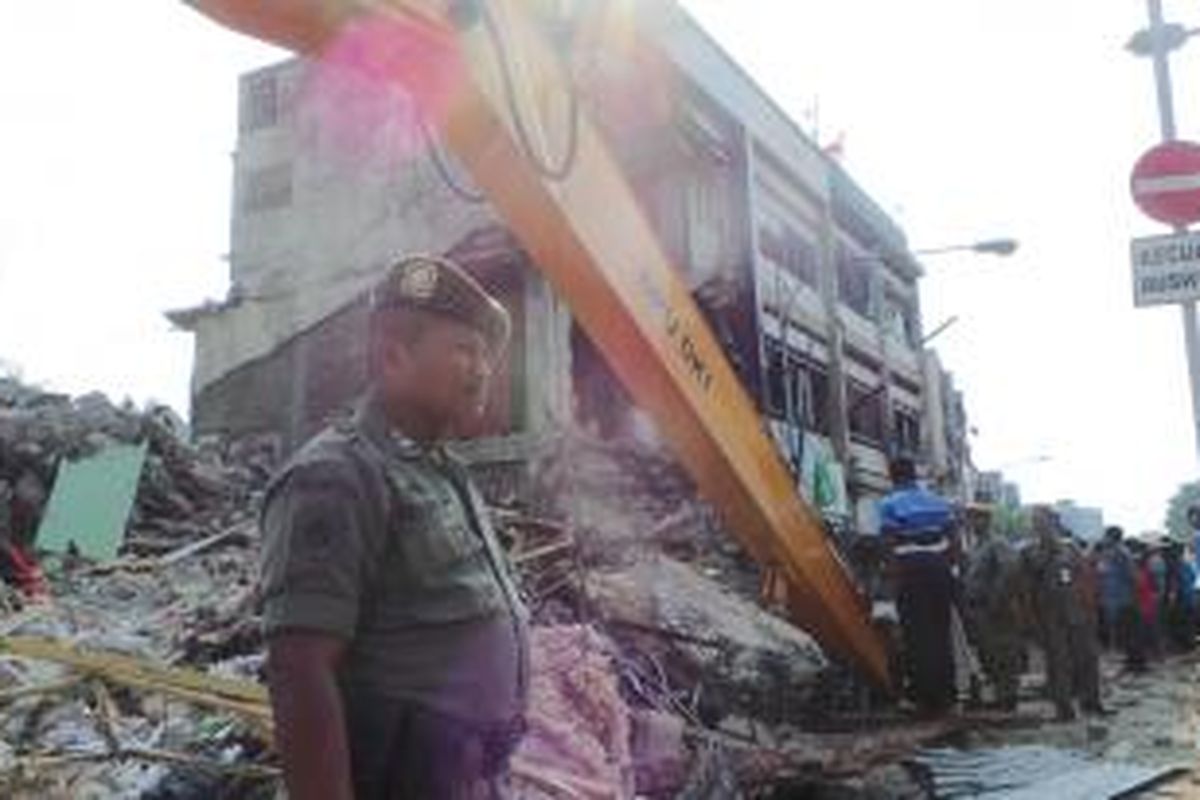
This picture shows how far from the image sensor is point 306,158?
29266 mm

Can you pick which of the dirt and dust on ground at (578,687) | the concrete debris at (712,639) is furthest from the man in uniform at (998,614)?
the concrete debris at (712,639)

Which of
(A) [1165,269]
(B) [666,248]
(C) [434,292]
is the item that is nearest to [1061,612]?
(A) [1165,269]

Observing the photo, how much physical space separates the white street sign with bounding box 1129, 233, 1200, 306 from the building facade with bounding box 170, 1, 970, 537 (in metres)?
14.2

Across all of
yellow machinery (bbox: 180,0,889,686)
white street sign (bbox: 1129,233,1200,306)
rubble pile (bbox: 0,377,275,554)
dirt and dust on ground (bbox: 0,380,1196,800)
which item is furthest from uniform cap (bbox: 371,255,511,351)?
rubble pile (bbox: 0,377,275,554)

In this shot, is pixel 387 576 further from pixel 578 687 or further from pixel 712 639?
pixel 712 639

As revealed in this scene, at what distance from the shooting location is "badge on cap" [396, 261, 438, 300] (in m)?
2.65

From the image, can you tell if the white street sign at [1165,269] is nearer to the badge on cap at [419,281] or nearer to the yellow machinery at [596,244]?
the yellow machinery at [596,244]

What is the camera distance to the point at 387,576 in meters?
2.46

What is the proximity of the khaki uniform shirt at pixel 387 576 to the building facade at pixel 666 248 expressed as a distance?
60.2 ft

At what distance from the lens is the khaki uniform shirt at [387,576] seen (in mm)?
2365

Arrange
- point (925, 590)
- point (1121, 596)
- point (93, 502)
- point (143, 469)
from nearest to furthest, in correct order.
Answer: point (925, 590) → point (93, 502) → point (1121, 596) → point (143, 469)

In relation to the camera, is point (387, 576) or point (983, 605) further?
point (983, 605)

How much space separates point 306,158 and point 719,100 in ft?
29.2

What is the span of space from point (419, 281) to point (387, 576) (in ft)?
1.77
